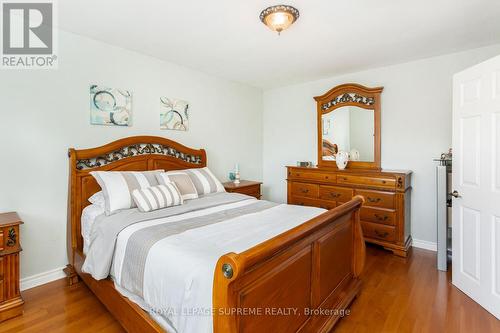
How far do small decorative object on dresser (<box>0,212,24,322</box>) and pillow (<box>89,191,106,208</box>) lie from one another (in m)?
0.57

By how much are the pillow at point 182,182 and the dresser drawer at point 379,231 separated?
222cm

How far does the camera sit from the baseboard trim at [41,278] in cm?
234

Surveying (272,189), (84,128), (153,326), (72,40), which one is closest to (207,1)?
(72,40)

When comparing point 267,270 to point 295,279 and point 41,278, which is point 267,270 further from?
point 41,278

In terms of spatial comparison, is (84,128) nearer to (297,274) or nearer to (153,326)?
(153,326)

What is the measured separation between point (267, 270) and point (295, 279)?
0.31m

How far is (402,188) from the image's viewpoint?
3016 mm

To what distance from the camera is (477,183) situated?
2174 millimetres

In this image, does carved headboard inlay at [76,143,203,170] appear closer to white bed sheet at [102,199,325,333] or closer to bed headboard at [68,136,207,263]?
bed headboard at [68,136,207,263]

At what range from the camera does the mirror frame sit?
3582mm

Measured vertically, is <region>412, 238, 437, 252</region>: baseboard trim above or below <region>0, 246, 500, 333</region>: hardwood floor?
above

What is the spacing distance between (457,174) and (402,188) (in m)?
0.67

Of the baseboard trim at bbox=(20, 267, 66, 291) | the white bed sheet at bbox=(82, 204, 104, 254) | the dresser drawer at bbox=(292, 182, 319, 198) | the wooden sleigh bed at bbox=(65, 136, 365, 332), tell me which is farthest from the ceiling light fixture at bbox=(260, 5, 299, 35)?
the baseboard trim at bbox=(20, 267, 66, 291)

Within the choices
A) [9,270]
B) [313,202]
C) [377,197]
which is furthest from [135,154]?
[377,197]
